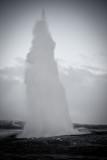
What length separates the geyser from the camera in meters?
41.0

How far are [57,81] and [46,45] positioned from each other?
11.6 meters

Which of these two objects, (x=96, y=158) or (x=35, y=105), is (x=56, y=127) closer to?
(x=35, y=105)

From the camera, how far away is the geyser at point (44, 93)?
41000 millimetres

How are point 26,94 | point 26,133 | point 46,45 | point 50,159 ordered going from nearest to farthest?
1. point 50,159
2. point 26,133
3. point 26,94
4. point 46,45

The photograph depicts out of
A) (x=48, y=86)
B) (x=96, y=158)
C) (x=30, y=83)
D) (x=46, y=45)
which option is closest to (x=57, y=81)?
(x=48, y=86)

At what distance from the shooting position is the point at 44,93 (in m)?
43.2

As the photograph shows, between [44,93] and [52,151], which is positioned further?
[44,93]

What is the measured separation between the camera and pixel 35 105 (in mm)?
41469

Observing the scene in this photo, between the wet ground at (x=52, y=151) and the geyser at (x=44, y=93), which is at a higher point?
the geyser at (x=44, y=93)

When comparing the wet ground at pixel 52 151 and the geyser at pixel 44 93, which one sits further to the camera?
the geyser at pixel 44 93

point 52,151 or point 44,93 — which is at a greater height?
point 44,93

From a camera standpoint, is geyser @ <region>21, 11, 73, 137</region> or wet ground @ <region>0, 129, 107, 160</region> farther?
geyser @ <region>21, 11, 73, 137</region>

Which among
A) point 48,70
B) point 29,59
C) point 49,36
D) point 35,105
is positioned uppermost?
point 49,36

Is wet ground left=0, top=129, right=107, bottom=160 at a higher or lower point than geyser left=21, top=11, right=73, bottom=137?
lower
